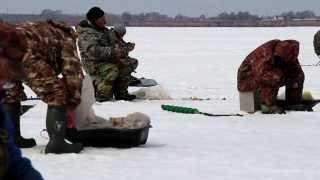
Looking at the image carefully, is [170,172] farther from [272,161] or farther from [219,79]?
[219,79]

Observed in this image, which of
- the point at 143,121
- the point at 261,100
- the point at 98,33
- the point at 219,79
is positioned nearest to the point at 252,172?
the point at 143,121

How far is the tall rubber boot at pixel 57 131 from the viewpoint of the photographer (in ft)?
17.4

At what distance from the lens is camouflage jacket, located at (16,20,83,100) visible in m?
5.26

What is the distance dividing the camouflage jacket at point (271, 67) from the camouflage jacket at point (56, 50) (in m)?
3.31

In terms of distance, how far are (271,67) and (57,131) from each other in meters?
3.57

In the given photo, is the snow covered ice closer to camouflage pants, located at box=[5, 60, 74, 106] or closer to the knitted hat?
camouflage pants, located at box=[5, 60, 74, 106]

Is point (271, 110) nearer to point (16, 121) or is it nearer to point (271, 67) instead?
point (271, 67)

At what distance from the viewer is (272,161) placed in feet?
17.4

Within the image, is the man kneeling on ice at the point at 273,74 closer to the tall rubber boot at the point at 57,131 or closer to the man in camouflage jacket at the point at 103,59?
the man in camouflage jacket at the point at 103,59

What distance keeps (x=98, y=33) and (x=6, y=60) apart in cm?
738

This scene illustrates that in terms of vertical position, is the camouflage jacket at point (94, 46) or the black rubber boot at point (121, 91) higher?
the camouflage jacket at point (94, 46)

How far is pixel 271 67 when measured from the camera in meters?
8.28

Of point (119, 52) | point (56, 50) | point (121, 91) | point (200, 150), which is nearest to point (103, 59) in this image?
point (119, 52)

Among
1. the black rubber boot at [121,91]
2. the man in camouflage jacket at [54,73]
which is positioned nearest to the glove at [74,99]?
the man in camouflage jacket at [54,73]
